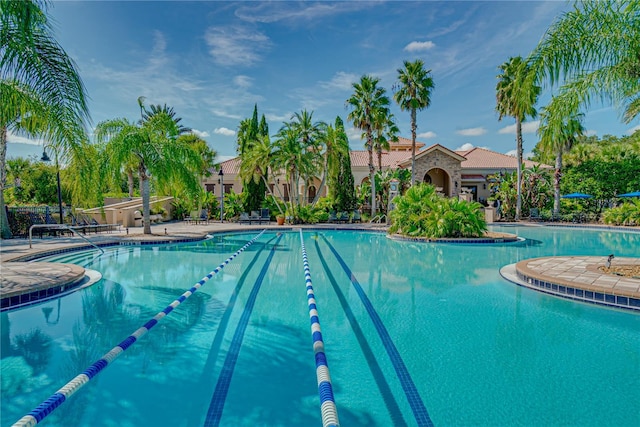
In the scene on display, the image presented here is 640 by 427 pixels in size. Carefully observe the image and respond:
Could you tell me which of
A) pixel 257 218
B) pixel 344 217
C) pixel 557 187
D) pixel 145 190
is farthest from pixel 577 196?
pixel 145 190

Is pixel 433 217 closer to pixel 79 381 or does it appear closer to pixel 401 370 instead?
pixel 401 370

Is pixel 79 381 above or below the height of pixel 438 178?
below

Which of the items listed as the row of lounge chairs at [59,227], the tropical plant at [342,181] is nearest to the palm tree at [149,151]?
the row of lounge chairs at [59,227]

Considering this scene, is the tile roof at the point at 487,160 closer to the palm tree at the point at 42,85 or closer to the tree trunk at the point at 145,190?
the tree trunk at the point at 145,190

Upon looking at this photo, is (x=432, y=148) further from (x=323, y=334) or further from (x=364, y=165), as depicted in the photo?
(x=323, y=334)

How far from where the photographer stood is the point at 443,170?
37375mm

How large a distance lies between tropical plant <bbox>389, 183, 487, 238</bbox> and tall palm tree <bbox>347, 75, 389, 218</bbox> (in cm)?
811

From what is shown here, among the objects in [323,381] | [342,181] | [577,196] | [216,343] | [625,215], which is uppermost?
[342,181]

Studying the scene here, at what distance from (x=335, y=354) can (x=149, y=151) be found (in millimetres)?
15881

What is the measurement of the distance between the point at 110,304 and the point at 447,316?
22.6 ft

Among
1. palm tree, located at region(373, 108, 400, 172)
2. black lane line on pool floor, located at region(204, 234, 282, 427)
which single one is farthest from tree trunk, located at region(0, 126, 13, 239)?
palm tree, located at region(373, 108, 400, 172)

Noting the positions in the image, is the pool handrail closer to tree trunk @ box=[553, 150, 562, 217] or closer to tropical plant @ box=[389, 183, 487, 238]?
tropical plant @ box=[389, 183, 487, 238]

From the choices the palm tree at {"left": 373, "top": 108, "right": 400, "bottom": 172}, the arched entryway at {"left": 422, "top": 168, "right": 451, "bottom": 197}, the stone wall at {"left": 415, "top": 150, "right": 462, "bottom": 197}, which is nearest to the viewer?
the palm tree at {"left": 373, "top": 108, "right": 400, "bottom": 172}

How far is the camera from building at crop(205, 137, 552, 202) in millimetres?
36594
